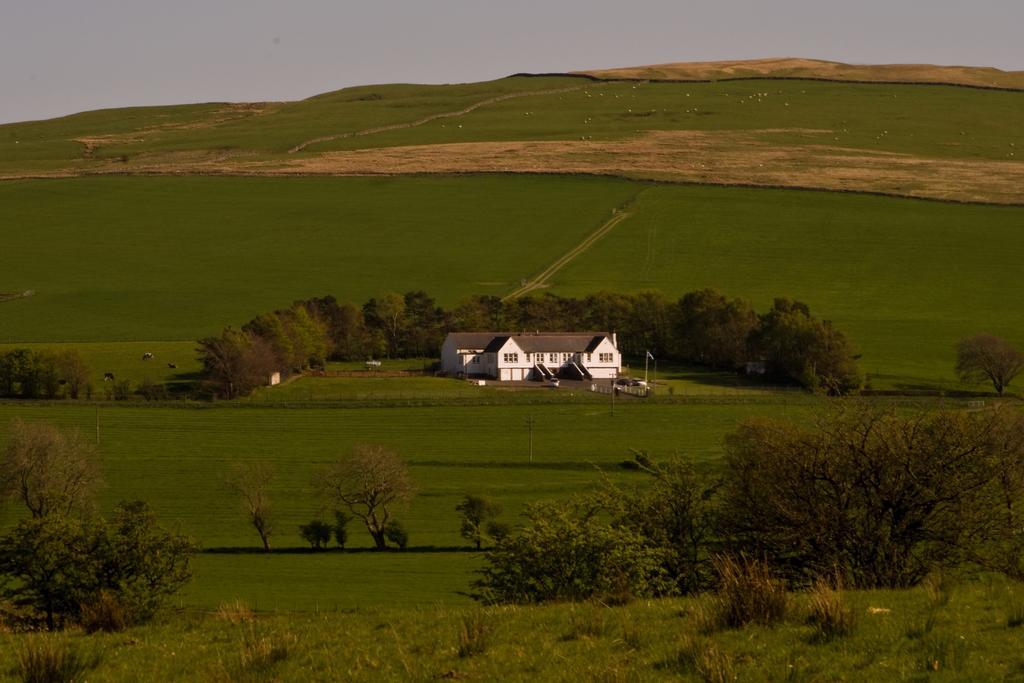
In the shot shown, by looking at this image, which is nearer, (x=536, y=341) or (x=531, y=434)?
(x=531, y=434)

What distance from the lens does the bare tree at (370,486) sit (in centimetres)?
5469

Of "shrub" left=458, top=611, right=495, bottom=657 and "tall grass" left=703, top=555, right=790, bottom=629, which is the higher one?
"tall grass" left=703, top=555, right=790, bottom=629

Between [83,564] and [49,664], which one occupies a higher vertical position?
[49,664]

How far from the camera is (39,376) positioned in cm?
8656

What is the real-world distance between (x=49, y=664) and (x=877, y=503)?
1506cm

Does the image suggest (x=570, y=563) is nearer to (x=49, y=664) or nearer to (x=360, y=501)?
(x=49, y=664)

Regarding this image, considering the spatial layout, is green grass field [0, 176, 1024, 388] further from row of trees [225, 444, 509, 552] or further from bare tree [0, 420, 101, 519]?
row of trees [225, 444, 509, 552]

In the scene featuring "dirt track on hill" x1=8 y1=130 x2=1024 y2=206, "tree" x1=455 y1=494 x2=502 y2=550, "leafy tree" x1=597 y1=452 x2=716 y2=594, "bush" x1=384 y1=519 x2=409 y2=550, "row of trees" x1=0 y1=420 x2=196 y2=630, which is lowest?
"bush" x1=384 y1=519 x2=409 y2=550

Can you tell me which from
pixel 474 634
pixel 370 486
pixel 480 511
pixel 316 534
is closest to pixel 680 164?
pixel 370 486

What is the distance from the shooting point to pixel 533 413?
3169 inches

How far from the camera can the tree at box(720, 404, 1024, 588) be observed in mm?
23031

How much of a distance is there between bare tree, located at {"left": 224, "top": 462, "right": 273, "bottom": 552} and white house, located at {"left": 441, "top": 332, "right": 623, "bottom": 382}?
43613 millimetres

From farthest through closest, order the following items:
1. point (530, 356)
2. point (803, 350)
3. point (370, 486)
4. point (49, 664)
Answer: point (530, 356), point (803, 350), point (370, 486), point (49, 664)

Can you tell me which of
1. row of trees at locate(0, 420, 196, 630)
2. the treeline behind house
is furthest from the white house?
row of trees at locate(0, 420, 196, 630)
